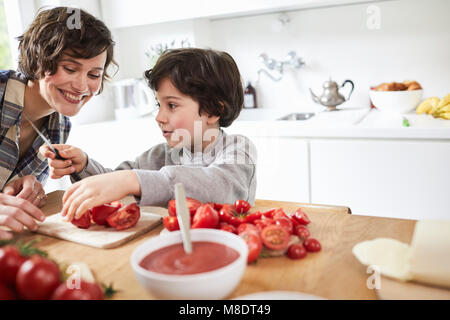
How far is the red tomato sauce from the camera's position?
2.02ft

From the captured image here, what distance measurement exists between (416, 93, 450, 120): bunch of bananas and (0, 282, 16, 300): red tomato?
6.66 feet

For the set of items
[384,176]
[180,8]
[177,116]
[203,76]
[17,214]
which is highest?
[180,8]

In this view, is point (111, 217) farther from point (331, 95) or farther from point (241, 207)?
point (331, 95)

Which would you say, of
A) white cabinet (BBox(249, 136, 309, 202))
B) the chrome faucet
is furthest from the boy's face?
the chrome faucet

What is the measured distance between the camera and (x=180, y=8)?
259cm

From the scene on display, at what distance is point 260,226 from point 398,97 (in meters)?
1.68

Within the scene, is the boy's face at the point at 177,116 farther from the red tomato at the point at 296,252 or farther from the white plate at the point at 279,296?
the white plate at the point at 279,296

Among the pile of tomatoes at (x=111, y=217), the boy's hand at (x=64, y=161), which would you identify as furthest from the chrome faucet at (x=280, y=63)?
the pile of tomatoes at (x=111, y=217)

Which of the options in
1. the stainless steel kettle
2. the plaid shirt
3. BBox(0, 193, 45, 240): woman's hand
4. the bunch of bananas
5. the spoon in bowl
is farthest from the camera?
the stainless steel kettle

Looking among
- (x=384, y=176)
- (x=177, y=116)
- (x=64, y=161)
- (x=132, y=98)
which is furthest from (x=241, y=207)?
(x=132, y=98)

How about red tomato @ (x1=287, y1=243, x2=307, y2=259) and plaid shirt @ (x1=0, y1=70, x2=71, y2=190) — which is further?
plaid shirt @ (x1=0, y1=70, x2=71, y2=190)

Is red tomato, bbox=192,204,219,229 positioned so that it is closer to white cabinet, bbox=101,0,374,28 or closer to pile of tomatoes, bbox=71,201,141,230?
pile of tomatoes, bbox=71,201,141,230

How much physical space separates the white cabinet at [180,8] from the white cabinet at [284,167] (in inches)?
31.6

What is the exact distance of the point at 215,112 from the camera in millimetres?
1311
